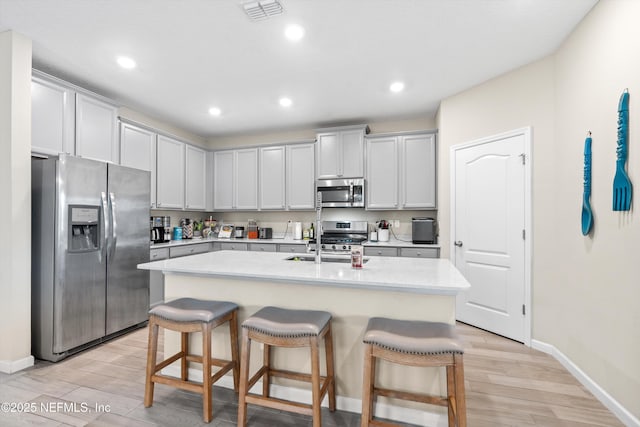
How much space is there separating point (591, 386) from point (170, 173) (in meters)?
5.01

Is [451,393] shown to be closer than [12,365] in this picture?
Yes

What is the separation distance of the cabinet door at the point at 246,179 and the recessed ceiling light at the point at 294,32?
8.95 ft

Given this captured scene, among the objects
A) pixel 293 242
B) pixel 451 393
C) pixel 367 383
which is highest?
pixel 293 242

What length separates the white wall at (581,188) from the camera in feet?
6.05

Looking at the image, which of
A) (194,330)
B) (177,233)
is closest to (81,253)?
(194,330)

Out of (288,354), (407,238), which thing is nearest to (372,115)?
(407,238)

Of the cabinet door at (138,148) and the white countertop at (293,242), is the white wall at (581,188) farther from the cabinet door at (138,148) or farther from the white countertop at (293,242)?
the cabinet door at (138,148)

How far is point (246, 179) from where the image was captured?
512 cm

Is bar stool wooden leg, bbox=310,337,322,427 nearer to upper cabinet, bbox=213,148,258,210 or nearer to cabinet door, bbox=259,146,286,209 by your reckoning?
cabinet door, bbox=259,146,286,209

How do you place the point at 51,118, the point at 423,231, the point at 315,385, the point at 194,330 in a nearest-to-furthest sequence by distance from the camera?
the point at 315,385 → the point at 194,330 → the point at 51,118 → the point at 423,231

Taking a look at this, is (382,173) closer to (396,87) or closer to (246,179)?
(396,87)

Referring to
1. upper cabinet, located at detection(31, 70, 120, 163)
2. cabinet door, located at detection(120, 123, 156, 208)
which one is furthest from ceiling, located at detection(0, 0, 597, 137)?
cabinet door, located at detection(120, 123, 156, 208)

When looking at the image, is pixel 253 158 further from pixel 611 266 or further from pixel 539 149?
pixel 611 266

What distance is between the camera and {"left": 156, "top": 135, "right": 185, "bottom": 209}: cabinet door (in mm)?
4273
